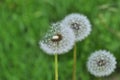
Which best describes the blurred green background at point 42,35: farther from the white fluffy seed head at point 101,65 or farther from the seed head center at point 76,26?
the white fluffy seed head at point 101,65

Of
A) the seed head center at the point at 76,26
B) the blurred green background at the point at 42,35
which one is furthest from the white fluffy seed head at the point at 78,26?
the blurred green background at the point at 42,35

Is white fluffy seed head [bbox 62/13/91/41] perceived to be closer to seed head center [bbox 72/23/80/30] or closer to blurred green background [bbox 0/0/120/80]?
seed head center [bbox 72/23/80/30]

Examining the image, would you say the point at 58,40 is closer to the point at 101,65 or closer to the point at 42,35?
the point at 101,65

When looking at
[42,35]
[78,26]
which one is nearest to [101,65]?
[78,26]

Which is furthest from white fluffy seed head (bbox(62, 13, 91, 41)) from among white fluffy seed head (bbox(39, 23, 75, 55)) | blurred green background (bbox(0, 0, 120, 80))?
blurred green background (bbox(0, 0, 120, 80))

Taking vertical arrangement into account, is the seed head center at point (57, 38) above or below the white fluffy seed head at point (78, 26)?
below
